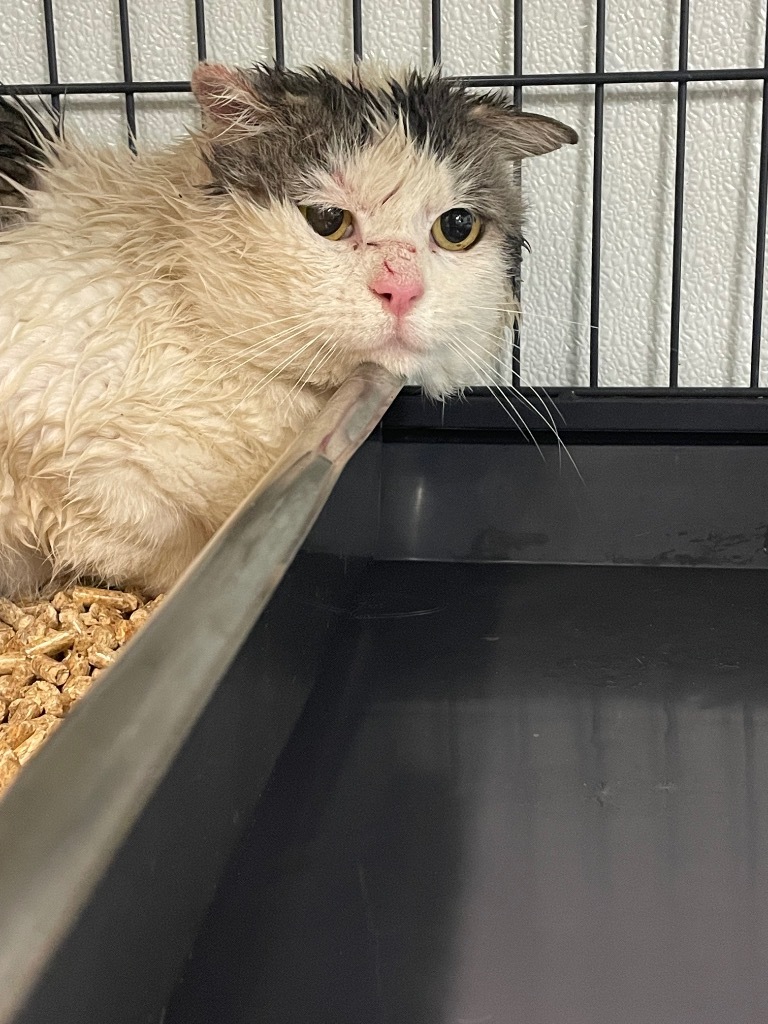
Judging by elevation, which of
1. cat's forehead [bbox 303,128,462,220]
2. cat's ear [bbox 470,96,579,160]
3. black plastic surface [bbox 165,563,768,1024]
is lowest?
black plastic surface [bbox 165,563,768,1024]

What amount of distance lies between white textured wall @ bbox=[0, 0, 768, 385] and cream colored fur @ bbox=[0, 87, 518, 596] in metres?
0.36

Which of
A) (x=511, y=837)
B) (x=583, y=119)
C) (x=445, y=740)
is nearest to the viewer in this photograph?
(x=511, y=837)

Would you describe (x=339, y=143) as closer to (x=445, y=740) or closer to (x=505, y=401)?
(x=505, y=401)

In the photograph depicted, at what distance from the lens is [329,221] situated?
90 centimetres

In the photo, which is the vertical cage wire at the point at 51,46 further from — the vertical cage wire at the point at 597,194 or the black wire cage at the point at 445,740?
the vertical cage wire at the point at 597,194

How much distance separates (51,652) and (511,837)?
1.59 feet

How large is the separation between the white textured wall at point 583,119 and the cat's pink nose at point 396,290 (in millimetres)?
421

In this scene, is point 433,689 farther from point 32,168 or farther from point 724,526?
point 32,168

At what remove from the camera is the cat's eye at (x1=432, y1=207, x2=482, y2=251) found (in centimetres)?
96

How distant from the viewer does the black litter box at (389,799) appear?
0.36 meters

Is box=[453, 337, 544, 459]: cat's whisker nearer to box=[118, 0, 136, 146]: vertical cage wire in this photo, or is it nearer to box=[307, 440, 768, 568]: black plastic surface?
box=[307, 440, 768, 568]: black plastic surface

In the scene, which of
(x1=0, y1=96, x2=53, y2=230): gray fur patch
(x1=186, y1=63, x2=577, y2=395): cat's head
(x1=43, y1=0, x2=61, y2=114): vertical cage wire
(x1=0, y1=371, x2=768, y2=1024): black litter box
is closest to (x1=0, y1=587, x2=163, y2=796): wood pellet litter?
(x1=0, y1=371, x2=768, y2=1024): black litter box

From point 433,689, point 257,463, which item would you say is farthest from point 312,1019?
point 257,463

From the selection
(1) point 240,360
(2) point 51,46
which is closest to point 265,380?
(1) point 240,360
